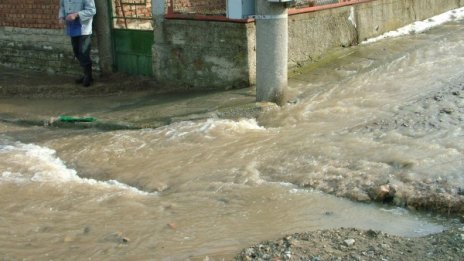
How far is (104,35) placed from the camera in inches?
386

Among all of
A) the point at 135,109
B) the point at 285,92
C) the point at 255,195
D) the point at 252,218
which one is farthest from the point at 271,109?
the point at 252,218

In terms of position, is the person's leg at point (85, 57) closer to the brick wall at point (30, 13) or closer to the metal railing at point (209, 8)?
the brick wall at point (30, 13)

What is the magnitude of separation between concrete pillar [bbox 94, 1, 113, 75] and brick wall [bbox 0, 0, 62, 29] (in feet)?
3.02

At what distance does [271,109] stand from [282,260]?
3.90 m

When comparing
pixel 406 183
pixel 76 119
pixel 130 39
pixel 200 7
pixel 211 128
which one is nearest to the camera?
pixel 406 183

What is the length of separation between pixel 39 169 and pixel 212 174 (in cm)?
189

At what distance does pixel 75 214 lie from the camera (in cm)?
504

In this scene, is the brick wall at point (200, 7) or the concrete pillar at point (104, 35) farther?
the concrete pillar at point (104, 35)

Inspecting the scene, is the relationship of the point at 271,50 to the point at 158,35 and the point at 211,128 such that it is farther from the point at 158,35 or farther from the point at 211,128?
the point at 158,35

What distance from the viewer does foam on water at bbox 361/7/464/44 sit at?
12.1 m

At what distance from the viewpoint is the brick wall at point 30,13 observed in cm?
1030

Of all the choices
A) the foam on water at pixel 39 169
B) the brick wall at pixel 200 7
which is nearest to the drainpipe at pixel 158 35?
the brick wall at pixel 200 7

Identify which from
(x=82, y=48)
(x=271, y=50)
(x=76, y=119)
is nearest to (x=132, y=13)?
(x=82, y=48)

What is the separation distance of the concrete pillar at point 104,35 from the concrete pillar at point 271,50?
11.0 feet
